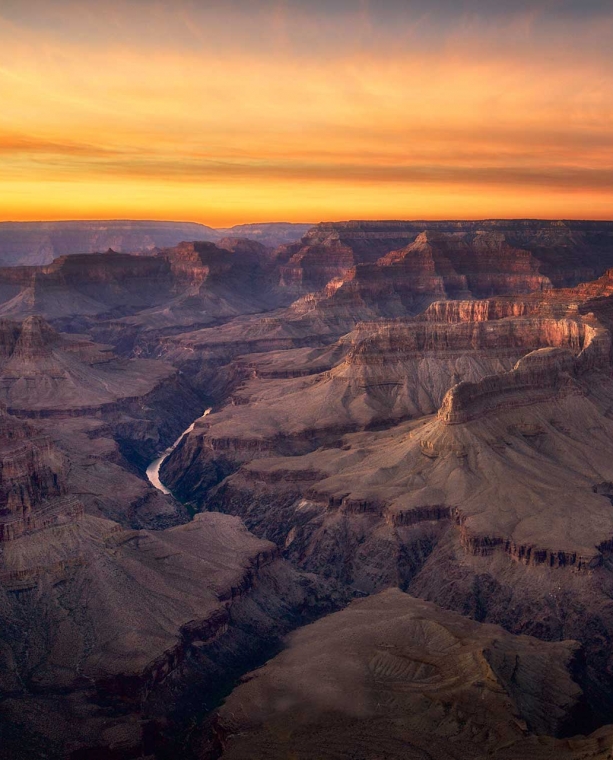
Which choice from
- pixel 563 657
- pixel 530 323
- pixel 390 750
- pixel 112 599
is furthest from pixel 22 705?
pixel 530 323

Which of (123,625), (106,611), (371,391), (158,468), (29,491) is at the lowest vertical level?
(158,468)

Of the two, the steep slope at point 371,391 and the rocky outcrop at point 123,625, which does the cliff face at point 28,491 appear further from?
the steep slope at point 371,391

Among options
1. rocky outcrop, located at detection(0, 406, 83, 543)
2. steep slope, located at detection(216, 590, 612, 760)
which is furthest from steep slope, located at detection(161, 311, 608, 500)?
steep slope, located at detection(216, 590, 612, 760)

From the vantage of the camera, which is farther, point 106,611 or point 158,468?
point 158,468

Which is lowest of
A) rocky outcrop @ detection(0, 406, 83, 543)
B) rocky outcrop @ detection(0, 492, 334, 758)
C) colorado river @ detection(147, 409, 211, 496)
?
colorado river @ detection(147, 409, 211, 496)

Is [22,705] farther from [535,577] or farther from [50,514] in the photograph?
[535,577]

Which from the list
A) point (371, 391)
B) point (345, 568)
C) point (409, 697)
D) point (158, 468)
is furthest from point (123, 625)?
point (371, 391)

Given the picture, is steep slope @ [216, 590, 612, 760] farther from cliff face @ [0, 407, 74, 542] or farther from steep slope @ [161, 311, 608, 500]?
steep slope @ [161, 311, 608, 500]

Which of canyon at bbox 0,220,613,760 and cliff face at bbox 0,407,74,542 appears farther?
cliff face at bbox 0,407,74,542

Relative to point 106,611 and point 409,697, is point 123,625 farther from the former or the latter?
point 409,697
